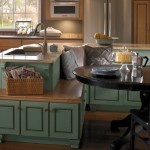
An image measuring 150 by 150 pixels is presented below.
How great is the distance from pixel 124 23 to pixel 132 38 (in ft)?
2.16

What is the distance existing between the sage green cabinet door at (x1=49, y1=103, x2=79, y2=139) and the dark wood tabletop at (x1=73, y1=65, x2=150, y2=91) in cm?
47

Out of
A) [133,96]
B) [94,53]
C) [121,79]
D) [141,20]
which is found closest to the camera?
[121,79]

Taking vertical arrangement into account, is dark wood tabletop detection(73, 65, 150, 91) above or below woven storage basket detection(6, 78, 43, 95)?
above

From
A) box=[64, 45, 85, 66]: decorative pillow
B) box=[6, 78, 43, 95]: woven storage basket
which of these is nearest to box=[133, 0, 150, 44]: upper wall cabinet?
box=[64, 45, 85, 66]: decorative pillow

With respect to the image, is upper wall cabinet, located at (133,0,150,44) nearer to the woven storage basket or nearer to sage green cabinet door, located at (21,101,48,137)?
the woven storage basket

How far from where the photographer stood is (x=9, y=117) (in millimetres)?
3684

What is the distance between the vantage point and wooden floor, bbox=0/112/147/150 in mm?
3646

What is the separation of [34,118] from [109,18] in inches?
→ 144

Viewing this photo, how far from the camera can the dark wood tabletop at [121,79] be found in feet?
8.98

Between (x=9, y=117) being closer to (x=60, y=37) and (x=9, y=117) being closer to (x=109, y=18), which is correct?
(x=109, y=18)

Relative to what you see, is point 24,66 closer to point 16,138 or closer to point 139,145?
point 16,138

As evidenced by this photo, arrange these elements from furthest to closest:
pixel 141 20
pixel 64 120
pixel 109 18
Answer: pixel 141 20, pixel 109 18, pixel 64 120

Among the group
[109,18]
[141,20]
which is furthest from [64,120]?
[141,20]

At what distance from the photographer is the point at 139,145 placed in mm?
3729
